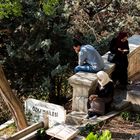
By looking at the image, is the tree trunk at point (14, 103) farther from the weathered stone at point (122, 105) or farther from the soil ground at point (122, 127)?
the weathered stone at point (122, 105)

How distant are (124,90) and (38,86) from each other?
2.66 m

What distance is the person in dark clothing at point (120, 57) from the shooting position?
1012cm

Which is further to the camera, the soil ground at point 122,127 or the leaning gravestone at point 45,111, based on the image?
the soil ground at point 122,127

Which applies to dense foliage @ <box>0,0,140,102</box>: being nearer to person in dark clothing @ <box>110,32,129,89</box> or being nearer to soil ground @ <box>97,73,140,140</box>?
person in dark clothing @ <box>110,32,129,89</box>

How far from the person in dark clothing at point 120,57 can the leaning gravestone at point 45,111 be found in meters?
2.76

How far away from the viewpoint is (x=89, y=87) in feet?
29.7

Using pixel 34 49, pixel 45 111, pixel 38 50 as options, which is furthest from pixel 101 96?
pixel 38 50

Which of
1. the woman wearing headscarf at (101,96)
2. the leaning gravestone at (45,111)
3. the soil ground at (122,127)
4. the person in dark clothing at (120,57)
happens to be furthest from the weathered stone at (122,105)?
the leaning gravestone at (45,111)

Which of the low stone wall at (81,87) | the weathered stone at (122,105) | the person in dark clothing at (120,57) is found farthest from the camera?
the person in dark clothing at (120,57)

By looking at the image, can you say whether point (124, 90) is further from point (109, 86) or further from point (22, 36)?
point (22, 36)

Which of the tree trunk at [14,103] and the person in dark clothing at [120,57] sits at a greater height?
the person in dark clothing at [120,57]

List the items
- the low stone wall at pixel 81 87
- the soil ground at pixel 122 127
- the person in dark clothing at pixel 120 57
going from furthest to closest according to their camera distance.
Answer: the person in dark clothing at pixel 120 57 → the low stone wall at pixel 81 87 → the soil ground at pixel 122 127

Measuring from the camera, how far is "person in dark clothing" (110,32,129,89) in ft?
33.2

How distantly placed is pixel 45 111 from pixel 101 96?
56.7 inches
